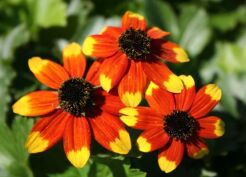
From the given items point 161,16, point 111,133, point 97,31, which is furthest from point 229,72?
point 111,133

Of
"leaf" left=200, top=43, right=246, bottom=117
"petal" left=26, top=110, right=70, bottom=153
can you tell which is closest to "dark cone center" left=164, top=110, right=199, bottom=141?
"petal" left=26, top=110, right=70, bottom=153

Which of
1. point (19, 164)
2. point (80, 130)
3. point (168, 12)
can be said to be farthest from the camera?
point (168, 12)

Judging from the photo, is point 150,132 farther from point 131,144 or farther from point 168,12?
point 168,12

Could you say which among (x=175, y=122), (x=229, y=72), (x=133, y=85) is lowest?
(x=229, y=72)

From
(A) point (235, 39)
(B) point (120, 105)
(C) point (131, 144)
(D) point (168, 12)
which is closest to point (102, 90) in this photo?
(B) point (120, 105)

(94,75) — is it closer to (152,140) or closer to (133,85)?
(133,85)

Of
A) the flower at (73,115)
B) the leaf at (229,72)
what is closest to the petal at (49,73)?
the flower at (73,115)

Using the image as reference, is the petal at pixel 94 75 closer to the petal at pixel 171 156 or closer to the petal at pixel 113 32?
the petal at pixel 113 32
